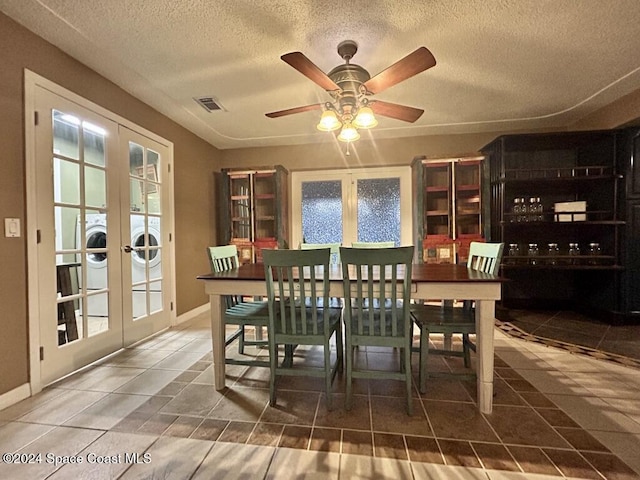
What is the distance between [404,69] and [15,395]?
10.3 ft

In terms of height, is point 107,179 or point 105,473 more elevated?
point 107,179

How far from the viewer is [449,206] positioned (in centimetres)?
383

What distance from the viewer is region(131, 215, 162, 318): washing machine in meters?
2.89

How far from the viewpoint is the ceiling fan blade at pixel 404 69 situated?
164 cm

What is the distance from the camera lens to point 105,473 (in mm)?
1281

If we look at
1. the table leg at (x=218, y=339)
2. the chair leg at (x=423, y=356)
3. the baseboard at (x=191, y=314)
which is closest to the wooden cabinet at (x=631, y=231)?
the chair leg at (x=423, y=356)

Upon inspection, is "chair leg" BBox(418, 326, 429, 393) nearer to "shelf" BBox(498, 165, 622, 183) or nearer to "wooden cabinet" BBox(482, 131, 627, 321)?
"wooden cabinet" BBox(482, 131, 627, 321)

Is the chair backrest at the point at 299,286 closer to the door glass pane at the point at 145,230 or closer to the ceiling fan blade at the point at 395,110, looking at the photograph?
the ceiling fan blade at the point at 395,110

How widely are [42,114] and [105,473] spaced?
7.40 ft

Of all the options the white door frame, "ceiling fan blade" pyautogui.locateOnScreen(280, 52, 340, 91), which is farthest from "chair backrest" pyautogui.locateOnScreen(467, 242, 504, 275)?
the white door frame

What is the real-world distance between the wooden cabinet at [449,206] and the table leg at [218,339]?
2.80 m

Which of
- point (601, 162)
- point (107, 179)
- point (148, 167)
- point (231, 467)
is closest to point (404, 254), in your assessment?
point (231, 467)

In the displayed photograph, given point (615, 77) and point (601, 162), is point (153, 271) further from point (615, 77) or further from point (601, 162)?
point (601, 162)

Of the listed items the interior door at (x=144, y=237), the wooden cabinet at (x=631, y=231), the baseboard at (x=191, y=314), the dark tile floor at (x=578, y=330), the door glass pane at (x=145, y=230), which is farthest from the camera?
the baseboard at (x=191, y=314)
